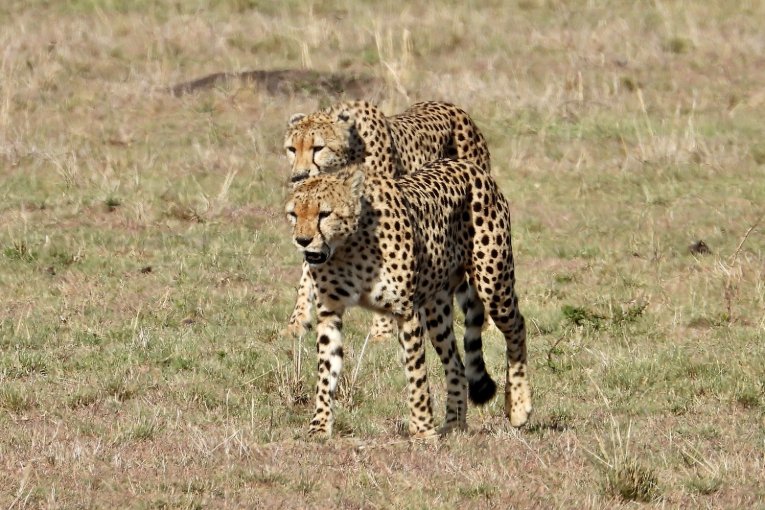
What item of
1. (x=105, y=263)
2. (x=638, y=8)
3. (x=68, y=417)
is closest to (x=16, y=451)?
(x=68, y=417)

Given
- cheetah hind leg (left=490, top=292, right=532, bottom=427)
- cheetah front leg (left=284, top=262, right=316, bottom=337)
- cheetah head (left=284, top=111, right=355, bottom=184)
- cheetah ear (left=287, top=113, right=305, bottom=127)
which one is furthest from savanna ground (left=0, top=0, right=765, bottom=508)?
cheetah ear (left=287, top=113, right=305, bottom=127)

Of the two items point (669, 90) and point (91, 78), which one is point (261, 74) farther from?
point (669, 90)

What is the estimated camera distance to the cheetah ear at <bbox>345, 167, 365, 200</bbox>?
273 inches

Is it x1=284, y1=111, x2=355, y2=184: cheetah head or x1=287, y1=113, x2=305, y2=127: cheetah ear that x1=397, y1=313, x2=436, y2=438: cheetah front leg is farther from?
x1=287, y1=113, x2=305, y2=127: cheetah ear

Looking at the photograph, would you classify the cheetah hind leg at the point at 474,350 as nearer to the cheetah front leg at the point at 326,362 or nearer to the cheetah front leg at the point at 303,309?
the cheetah front leg at the point at 326,362

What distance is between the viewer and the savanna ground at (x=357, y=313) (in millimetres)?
6355

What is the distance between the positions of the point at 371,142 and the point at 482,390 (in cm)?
289

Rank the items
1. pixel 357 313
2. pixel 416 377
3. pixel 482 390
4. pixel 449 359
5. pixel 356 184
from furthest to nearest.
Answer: pixel 357 313 < pixel 482 390 < pixel 449 359 < pixel 416 377 < pixel 356 184

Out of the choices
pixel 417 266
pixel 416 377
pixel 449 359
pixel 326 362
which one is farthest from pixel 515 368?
pixel 326 362

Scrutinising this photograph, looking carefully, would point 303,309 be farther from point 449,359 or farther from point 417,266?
point 417,266

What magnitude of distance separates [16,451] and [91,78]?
34.0 feet

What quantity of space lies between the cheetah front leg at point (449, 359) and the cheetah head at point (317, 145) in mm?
2242

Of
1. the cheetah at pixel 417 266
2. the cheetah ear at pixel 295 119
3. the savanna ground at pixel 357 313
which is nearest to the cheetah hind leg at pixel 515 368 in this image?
the cheetah at pixel 417 266

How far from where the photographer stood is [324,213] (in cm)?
683
